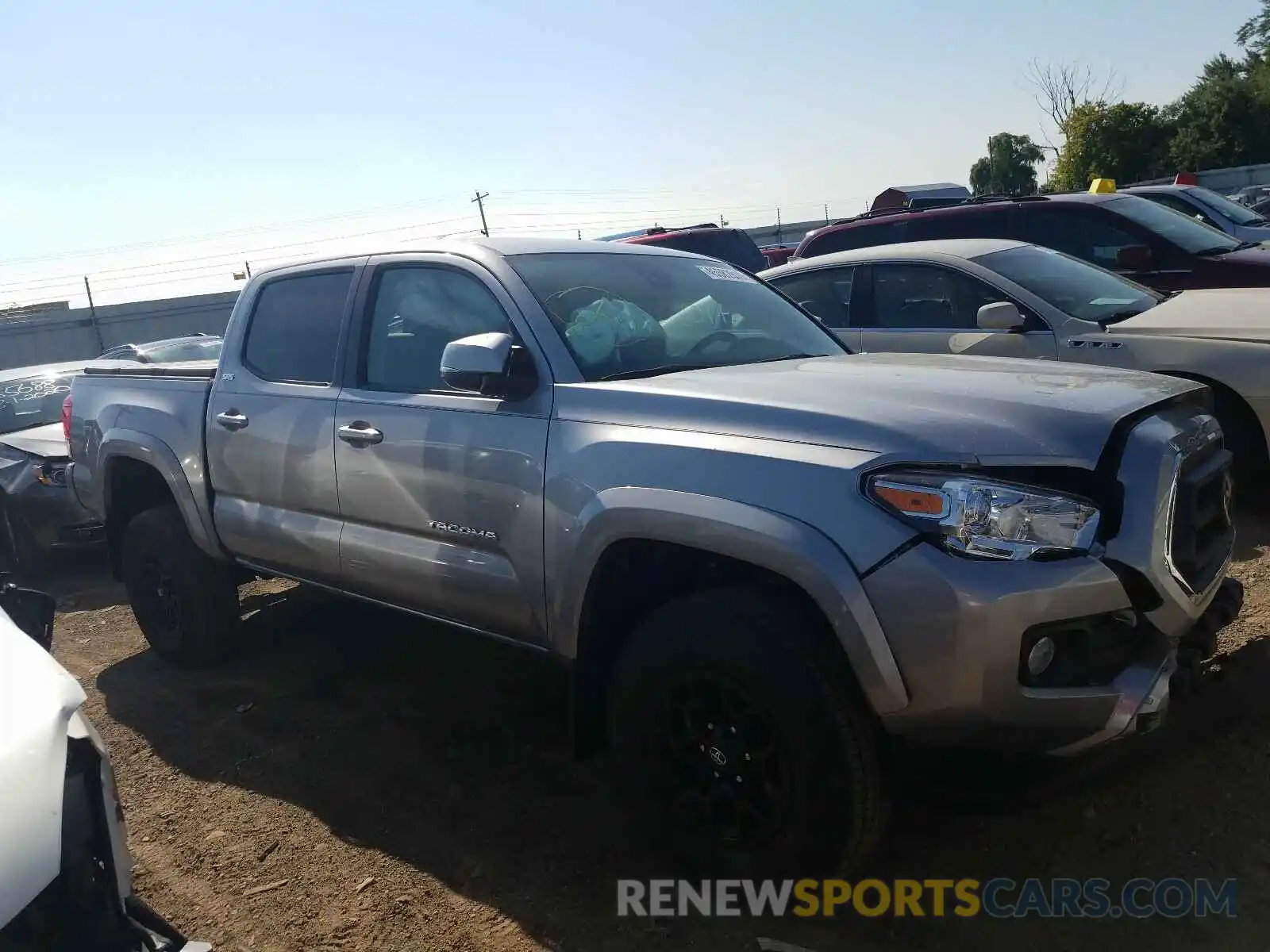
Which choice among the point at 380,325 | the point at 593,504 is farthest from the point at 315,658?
the point at 593,504

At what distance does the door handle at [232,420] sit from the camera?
4316 mm

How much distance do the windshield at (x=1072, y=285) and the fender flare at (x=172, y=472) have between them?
4559 mm

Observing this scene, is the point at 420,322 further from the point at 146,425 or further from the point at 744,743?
the point at 744,743

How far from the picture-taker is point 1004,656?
2252mm

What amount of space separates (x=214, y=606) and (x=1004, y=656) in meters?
3.82

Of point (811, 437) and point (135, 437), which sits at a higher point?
point (811, 437)

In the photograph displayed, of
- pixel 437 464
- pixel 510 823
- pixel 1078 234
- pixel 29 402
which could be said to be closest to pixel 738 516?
pixel 437 464

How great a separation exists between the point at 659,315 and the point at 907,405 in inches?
48.6

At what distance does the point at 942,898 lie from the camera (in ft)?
9.14

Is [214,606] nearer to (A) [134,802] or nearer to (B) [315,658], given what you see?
(B) [315,658]

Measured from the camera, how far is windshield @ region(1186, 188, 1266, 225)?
10.2 metres

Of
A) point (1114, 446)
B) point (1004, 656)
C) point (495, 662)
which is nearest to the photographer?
point (1004, 656)

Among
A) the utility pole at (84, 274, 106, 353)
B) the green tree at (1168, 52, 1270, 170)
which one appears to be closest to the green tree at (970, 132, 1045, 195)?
the green tree at (1168, 52, 1270, 170)

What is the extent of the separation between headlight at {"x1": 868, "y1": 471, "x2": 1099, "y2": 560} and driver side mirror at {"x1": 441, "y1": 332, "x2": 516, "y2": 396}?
128cm
